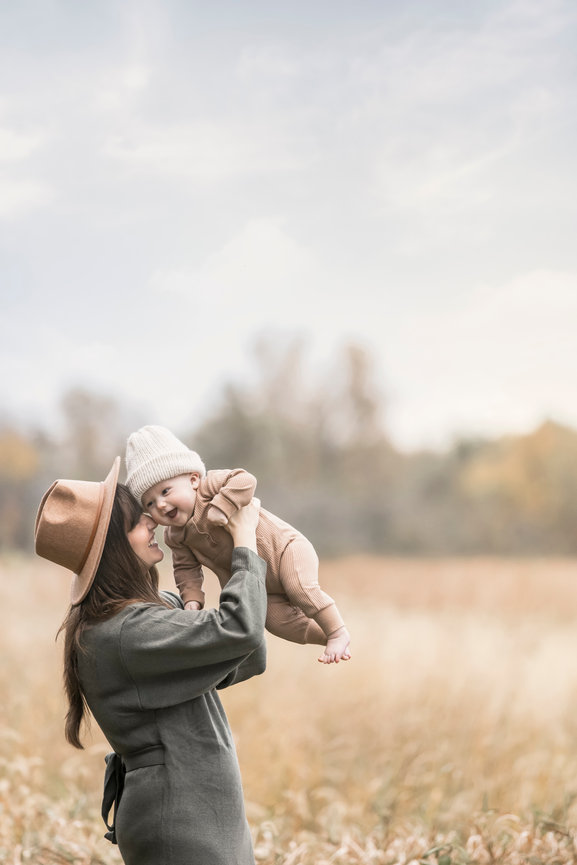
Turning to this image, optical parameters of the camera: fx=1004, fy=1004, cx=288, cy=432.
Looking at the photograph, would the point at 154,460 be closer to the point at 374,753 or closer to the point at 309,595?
the point at 309,595

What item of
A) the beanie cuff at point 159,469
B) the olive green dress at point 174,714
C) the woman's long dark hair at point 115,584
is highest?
the beanie cuff at point 159,469

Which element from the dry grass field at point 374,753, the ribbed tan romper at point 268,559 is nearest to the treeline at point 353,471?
the dry grass field at point 374,753

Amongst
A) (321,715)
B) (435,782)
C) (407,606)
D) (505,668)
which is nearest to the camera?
(435,782)

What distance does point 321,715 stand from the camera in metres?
7.25

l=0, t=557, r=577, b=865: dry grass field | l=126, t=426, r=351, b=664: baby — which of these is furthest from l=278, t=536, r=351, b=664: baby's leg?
l=0, t=557, r=577, b=865: dry grass field

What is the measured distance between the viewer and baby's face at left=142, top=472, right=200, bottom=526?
2.88m

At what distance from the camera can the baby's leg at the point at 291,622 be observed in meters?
3.06

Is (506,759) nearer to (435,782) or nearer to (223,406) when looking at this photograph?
(435,782)

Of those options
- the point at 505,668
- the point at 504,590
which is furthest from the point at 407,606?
the point at 505,668

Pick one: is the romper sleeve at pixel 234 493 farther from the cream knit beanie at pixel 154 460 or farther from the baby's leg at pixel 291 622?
the baby's leg at pixel 291 622

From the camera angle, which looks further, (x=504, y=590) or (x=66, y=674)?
(x=504, y=590)

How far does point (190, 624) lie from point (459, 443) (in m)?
16.8

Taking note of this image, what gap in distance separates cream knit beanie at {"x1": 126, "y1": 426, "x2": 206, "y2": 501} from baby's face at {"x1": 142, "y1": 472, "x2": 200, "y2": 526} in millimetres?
21

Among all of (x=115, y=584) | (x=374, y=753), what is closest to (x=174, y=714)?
(x=115, y=584)
